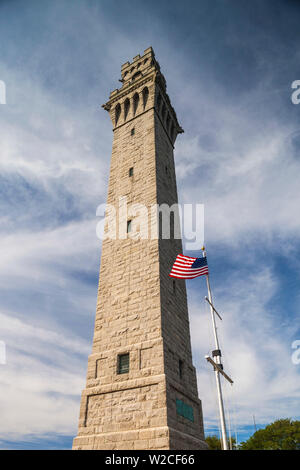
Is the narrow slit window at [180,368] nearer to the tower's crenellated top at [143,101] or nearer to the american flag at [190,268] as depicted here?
the american flag at [190,268]

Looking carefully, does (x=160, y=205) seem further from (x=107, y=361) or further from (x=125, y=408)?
(x=125, y=408)

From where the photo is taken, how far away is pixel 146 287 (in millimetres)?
18172

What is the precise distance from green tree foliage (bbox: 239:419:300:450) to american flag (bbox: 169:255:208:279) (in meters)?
50.0

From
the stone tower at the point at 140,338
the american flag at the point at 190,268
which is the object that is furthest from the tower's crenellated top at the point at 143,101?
the american flag at the point at 190,268

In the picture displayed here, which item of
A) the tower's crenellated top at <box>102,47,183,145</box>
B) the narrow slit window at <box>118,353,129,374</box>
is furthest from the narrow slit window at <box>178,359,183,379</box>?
the tower's crenellated top at <box>102,47,183,145</box>

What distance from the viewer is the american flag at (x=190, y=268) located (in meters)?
17.3

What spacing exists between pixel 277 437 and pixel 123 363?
5252cm

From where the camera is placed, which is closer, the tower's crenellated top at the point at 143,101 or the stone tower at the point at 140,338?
the stone tower at the point at 140,338

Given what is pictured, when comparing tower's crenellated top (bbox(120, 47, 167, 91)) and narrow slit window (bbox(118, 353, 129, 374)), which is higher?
tower's crenellated top (bbox(120, 47, 167, 91))

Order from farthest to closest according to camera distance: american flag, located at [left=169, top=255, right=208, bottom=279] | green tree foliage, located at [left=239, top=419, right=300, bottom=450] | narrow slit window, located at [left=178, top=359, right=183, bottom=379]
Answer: green tree foliage, located at [left=239, top=419, right=300, bottom=450], american flag, located at [left=169, top=255, right=208, bottom=279], narrow slit window, located at [left=178, top=359, right=183, bottom=379]

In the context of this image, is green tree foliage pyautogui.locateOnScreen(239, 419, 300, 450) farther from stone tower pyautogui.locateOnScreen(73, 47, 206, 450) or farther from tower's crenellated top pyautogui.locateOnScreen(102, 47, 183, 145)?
tower's crenellated top pyautogui.locateOnScreen(102, 47, 183, 145)

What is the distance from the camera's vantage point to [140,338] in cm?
1648

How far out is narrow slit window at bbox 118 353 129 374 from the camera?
52.7 feet

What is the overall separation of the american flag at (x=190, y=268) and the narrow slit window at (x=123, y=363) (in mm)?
5070
